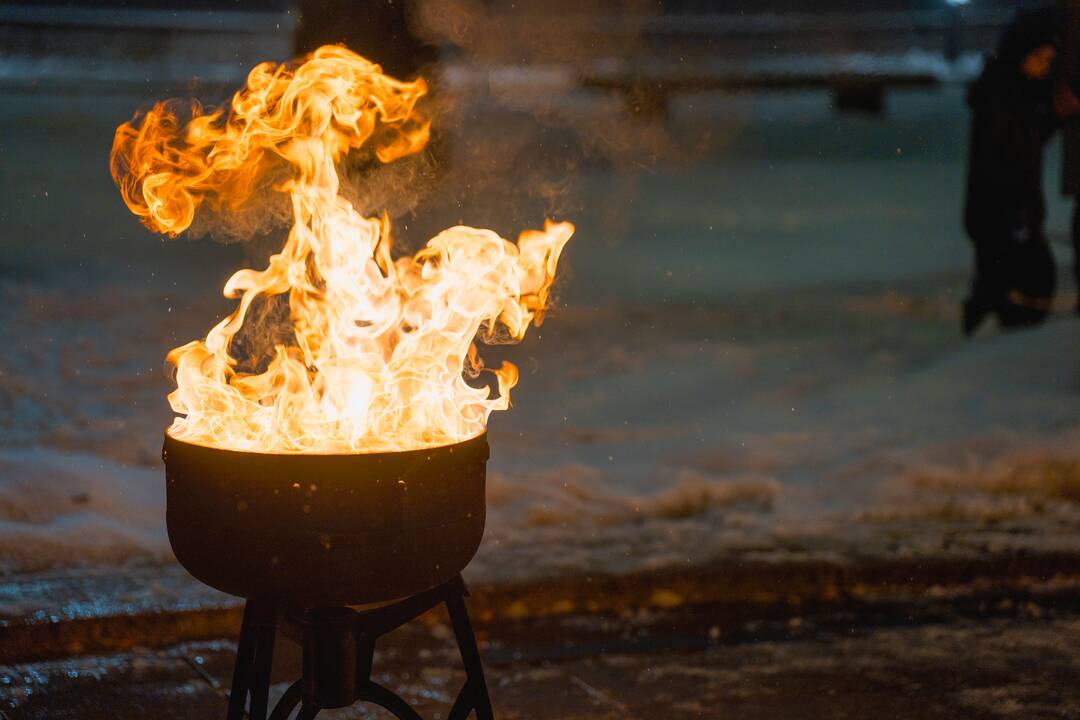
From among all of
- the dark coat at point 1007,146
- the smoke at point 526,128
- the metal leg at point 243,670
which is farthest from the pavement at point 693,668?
the smoke at point 526,128

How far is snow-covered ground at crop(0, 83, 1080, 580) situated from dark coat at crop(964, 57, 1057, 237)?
114 cm

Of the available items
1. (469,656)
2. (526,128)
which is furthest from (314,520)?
(526,128)

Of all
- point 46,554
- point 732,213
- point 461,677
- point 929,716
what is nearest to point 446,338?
point 461,677

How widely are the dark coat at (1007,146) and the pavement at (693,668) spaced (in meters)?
4.39

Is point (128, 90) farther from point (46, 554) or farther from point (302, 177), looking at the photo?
point (302, 177)

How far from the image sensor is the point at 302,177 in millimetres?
3131

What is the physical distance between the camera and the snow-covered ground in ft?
17.7

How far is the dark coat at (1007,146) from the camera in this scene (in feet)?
26.9

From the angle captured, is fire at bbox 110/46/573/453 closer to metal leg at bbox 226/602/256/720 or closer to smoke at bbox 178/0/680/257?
metal leg at bbox 226/602/256/720

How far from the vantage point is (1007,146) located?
8305 millimetres

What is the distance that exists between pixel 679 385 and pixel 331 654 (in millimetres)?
6921

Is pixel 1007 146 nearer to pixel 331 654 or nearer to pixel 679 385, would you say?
pixel 679 385

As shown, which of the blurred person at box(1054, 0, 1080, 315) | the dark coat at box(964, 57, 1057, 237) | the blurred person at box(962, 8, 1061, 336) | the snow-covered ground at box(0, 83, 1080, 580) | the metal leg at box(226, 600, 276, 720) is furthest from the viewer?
the dark coat at box(964, 57, 1057, 237)

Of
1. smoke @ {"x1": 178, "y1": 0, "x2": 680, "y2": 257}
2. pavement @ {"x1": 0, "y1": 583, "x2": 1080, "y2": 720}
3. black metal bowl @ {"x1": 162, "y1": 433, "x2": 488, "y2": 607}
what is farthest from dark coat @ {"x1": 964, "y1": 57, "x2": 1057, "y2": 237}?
black metal bowl @ {"x1": 162, "y1": 433, "x2": 488, "y2": 607}
